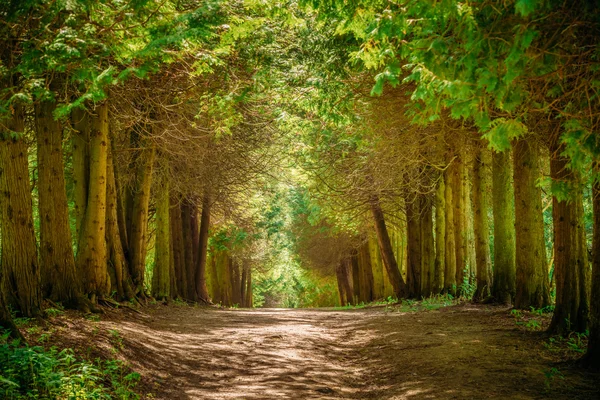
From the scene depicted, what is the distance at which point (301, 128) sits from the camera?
15.0m

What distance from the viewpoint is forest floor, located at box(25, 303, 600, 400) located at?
7.11 m

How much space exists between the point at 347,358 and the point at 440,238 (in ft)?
30.8

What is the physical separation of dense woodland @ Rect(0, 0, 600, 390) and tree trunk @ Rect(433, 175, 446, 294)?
0.05 m

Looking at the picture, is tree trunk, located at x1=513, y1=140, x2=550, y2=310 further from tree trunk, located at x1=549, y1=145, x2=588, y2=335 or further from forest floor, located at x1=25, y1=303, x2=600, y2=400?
tree trunk, located at x1=549, y1=145, x2=588, y2=335

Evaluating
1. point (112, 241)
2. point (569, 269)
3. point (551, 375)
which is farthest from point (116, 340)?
point (569, 269)

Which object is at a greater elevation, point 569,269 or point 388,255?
point 388,255

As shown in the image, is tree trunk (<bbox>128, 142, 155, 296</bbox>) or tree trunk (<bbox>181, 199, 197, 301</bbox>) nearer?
tree trunk (<bbox>128, 142, 155, 296</bbox>)

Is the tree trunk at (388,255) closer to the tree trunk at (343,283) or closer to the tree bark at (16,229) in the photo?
the tree bark at (16,229)

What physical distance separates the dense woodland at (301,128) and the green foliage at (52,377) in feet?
3.16

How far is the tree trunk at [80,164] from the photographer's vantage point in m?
13.2

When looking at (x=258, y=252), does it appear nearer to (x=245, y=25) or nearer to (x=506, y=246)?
(x=506, y=246)

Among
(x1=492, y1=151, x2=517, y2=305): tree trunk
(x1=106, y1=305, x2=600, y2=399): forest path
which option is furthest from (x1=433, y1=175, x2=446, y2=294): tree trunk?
(x1=106, y1=305, x2=600, y2=399): forest path

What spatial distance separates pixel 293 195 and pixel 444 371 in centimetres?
3254

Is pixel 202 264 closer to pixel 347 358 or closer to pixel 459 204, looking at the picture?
pixel 459 204
